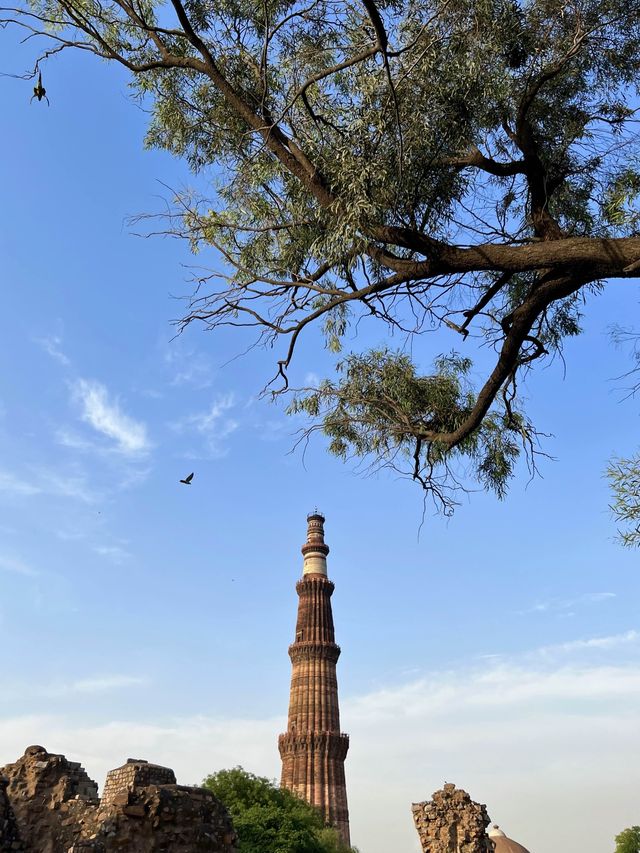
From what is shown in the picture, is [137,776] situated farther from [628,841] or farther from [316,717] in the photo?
[628,841]

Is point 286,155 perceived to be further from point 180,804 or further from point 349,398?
point 180,804

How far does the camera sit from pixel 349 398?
8.67 metres

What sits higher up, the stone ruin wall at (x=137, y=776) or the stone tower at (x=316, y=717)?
the stone tower at (x=316, y=717)

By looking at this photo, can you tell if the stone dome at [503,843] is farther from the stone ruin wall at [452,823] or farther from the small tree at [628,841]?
the stone ruin wall at [452,823]

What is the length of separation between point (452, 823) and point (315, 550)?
2578 cm

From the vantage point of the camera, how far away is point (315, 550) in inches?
1569

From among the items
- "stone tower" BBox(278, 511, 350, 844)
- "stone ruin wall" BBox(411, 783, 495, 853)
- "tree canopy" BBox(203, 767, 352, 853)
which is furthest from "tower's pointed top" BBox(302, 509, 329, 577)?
"stone ruin wall" BBox(411, 783, 495, 853)

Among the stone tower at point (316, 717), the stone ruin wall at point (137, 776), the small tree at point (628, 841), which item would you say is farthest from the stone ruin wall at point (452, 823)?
the small tree at point (628, 841)

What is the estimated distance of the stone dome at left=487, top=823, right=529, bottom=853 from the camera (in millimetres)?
32494

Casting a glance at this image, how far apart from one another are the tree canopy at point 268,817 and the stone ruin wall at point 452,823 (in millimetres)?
7733

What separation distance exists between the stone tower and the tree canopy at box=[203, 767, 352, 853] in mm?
4957

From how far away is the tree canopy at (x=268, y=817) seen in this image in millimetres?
22188

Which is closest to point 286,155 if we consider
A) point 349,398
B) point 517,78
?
point 517,78

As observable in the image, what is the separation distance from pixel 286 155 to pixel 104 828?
680 cm
